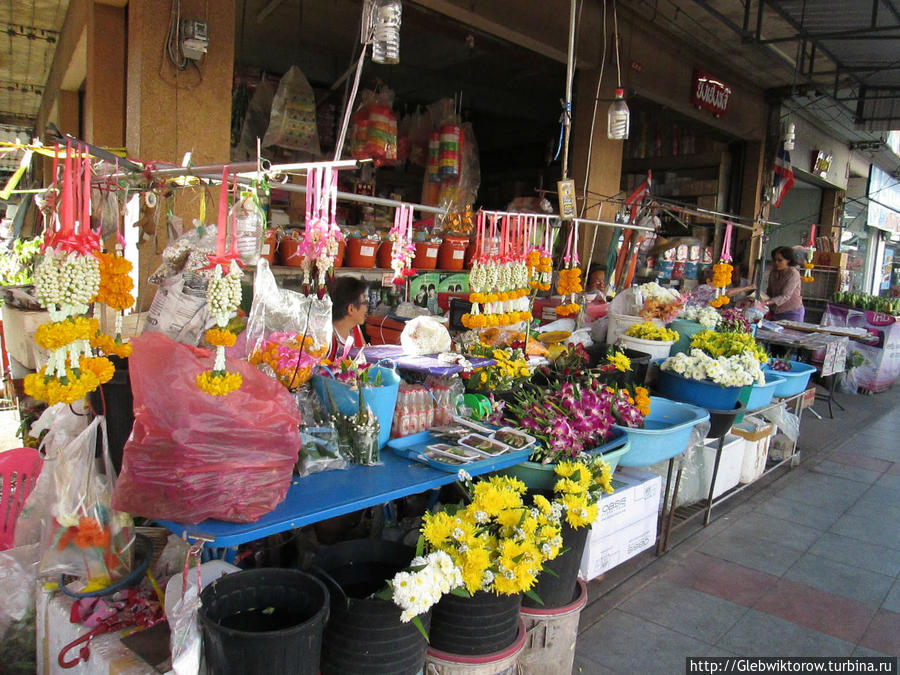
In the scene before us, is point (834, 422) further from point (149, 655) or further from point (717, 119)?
point (149, 655)

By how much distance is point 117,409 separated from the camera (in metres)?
2.16

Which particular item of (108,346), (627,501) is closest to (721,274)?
(627,501)

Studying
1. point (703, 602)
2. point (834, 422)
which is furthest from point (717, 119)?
point (703, 602)

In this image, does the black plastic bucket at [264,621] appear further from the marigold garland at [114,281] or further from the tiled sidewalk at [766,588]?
the tiled sidewalk at [766,588]

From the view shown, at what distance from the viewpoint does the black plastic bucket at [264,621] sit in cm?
165

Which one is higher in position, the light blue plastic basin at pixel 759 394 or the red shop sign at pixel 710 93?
the red shop sign at pixel 710 93

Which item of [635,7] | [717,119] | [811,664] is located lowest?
[811,664]

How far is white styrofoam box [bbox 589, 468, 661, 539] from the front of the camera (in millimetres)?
3051

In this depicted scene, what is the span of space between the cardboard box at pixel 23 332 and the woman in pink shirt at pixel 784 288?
28.2 ft

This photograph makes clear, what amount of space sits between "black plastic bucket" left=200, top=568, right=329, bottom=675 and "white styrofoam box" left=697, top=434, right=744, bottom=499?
3.43m

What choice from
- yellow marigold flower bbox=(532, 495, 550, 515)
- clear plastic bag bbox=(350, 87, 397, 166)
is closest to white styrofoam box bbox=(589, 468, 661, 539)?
yellow marigold flower bbox=(532, 495, 550, 515)

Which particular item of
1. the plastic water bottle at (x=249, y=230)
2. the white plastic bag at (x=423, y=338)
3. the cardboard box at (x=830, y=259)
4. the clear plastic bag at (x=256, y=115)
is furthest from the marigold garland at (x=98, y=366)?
the cardboard box at (x=830, y=259)

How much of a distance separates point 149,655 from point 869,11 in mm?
9621

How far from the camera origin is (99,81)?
4.76m
